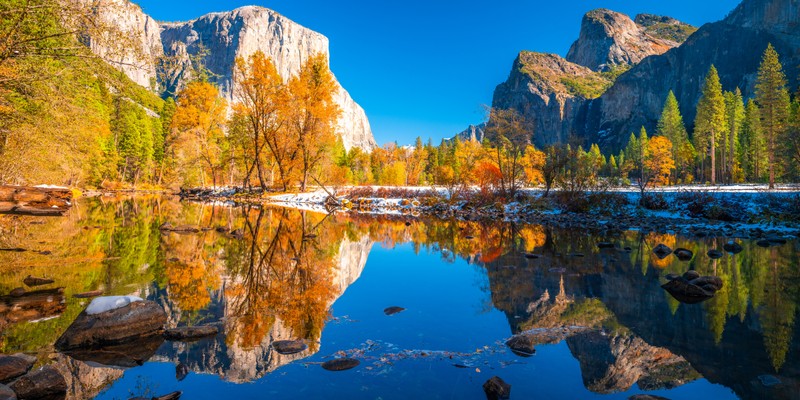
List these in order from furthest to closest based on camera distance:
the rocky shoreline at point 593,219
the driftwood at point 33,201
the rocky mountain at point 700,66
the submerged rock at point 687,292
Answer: the rocky mountain at point 700,66 → the driftwood at point 33,201 → the rocky shoreline at point 593,219 → the submerged rock at point 687,292

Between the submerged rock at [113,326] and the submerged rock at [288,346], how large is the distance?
1.69 m

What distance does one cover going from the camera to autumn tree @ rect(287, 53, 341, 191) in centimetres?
3403

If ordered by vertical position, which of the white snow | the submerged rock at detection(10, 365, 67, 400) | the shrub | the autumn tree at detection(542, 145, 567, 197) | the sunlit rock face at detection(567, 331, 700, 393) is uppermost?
the autumn tree at detection(542, 145, 567, 197)

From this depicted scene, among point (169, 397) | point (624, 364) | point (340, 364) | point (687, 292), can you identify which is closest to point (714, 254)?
point (687, 292)

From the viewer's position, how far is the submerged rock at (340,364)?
13.4 ft

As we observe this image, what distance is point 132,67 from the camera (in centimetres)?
965

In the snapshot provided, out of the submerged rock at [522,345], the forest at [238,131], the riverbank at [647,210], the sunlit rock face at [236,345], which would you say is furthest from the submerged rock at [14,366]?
the riverbank at [647,210]

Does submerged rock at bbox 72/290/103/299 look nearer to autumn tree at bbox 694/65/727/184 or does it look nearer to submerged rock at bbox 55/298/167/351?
submerged rock at bbox 55/298/167/351

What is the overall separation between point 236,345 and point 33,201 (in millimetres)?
25515

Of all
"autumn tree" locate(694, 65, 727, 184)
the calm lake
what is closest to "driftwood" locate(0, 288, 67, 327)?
Answer: the calm lake

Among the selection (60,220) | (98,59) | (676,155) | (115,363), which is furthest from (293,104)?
(676,155)

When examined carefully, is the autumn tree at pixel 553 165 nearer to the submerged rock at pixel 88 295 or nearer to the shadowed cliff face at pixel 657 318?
the shadowed cliff face at pixel 657 318

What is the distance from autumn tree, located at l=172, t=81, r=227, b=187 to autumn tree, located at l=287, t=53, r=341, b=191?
392 inches

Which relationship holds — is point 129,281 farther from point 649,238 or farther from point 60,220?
point 649,238
